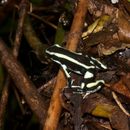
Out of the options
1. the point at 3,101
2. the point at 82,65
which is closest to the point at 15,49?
the point at 3,101

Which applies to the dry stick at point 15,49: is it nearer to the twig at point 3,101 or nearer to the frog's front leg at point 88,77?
the twig at point 3,101

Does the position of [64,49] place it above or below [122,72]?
above

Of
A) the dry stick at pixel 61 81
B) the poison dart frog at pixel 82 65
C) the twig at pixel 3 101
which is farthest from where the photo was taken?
the twig at pixel 3 101

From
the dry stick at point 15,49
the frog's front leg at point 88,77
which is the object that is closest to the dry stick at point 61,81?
the frog's front leg at point 88,77

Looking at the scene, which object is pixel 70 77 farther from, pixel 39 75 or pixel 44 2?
pixel 44 2

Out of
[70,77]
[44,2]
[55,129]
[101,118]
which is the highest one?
[44,2]

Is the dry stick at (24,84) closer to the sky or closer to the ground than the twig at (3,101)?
closer to the sky

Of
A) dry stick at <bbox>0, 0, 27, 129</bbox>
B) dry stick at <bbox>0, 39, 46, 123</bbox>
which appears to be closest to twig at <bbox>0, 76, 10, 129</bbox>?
dry stick at <bbox>0, 0, 27, 129</bbox>

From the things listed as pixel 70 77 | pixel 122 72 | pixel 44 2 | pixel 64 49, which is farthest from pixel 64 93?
pixel 44 2
